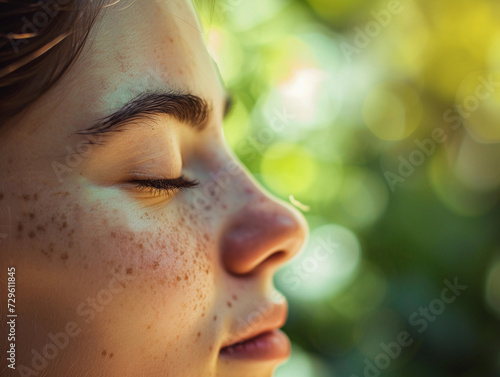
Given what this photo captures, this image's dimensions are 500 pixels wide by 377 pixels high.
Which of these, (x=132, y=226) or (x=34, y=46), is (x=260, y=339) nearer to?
(x=132, y=226)

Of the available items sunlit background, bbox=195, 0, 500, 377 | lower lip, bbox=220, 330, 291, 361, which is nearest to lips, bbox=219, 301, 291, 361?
lower lip, bbox=220, 330, 291, 361

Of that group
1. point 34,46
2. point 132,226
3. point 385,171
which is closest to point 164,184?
point 132,226

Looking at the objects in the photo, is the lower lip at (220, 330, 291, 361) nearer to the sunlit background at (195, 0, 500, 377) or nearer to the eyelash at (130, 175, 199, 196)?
the eyelash at (130, 175, 199, 196)

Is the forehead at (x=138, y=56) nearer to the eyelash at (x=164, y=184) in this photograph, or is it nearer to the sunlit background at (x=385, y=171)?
the eyelash at (x=164, y=184)

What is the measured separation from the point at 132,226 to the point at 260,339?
0.63ft

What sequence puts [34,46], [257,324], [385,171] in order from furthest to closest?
[385,171], [257,324], [34,46]

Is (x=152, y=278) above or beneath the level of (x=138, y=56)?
beneath

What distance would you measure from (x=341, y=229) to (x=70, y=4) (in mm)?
859

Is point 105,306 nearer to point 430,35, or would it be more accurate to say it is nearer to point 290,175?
point 290,175

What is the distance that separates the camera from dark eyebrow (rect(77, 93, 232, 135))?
0.43 metres

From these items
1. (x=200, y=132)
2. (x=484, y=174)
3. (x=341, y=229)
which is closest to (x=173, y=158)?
(x=200, y=132)

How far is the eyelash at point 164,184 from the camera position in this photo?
1.51ft

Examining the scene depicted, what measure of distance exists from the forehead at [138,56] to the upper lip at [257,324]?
0.23m

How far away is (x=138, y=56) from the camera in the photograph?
460 mm
